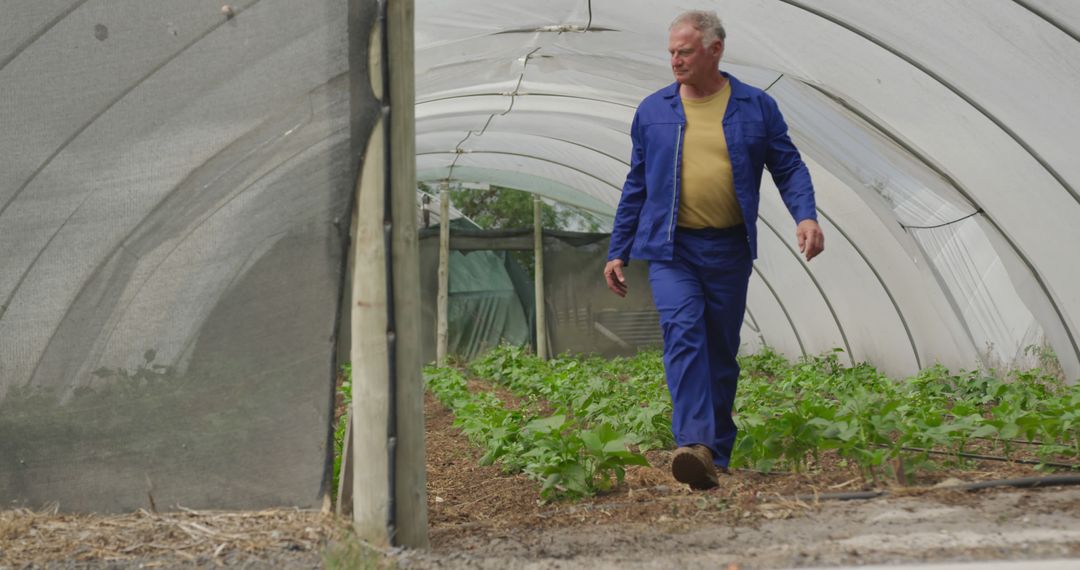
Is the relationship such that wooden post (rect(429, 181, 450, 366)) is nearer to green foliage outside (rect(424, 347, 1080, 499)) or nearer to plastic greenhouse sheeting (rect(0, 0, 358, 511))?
green foliage outside (rect(424, 347, 1080, 499))

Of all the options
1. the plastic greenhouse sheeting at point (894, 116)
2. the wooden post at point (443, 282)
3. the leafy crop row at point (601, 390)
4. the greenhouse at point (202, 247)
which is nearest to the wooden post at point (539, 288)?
the leafy crop row at point (601, 390)

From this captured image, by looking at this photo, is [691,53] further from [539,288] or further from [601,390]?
[539,288]

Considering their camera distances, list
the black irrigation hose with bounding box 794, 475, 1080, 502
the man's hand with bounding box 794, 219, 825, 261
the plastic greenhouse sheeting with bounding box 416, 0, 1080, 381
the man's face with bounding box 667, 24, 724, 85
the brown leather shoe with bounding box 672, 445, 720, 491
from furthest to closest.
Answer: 1. the plastic greenhouse sheeting with bounding box 416, 0, 1080, 381
2. the man's face with bounding box 667, 24, 724, 85
3. the man's hand with bounding box 794, 219, 825, 261
4. the brown leather shoe with bounding box 672, 445, 720, 491
5. the black irrigation hose with bounding box 794, 475, 1080, 502

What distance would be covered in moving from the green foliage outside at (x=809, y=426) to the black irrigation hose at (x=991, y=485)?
0.14 metres

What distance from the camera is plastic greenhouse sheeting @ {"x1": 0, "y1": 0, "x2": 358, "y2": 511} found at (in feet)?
10.3

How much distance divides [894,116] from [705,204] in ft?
11.7

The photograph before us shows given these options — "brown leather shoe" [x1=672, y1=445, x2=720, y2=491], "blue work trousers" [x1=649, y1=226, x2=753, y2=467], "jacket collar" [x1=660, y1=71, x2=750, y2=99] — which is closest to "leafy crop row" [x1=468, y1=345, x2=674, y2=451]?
"blue work trousers" [x1=649, y1=226, x2=753, y2=467]

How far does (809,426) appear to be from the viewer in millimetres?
3941

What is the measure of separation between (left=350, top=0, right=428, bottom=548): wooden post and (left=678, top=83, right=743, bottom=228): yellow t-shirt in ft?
4.38

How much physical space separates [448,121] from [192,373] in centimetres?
843

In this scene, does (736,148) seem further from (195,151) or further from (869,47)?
(869,47)

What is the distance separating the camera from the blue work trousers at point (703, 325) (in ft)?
12.7

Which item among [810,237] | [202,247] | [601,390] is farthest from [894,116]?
[202,247]

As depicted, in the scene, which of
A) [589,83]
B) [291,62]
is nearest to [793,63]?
[589,83]
